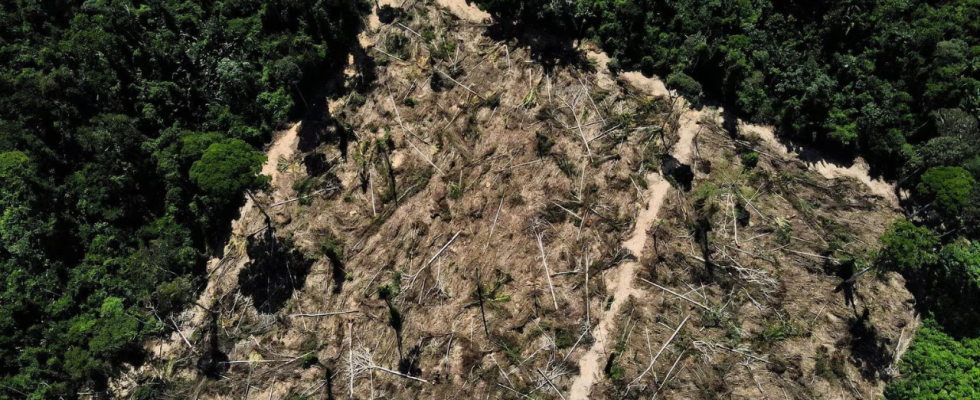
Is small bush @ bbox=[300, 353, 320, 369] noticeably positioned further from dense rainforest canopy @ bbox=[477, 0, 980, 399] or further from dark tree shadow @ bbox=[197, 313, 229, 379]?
dense rainforest canopy @ bbox=[477, 0, 980, 399]

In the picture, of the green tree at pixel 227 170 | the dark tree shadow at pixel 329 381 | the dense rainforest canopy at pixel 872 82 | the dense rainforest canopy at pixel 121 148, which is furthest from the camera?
the dense rainforest canopy at pixel 121 148

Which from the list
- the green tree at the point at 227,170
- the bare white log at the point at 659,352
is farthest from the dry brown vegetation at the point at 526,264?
the green tree at the point at 227,170

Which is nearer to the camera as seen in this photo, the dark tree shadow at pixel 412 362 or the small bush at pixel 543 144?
the dark tree shadow at pixel 412 362

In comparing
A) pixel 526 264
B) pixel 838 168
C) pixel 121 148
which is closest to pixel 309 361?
pixel 526 264

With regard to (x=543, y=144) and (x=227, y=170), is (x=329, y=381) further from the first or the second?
(x=543, y=144)

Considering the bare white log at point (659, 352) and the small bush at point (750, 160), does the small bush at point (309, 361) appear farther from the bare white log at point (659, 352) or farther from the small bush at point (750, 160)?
the small bush at point (750, 160)

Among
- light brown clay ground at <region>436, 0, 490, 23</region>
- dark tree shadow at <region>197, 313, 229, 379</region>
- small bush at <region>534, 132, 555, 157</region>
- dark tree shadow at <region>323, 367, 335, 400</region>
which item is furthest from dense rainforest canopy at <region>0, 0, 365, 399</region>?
small bush at <region>534, 132, 555, 157</region>
